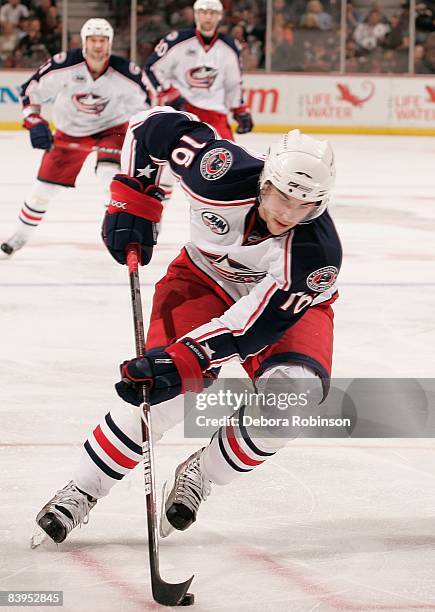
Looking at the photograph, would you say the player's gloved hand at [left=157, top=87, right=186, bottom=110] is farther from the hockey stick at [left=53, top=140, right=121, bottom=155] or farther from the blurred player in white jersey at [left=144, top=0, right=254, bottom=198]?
the hockey stick at [left=53, top=140, right=121, bottom=155]

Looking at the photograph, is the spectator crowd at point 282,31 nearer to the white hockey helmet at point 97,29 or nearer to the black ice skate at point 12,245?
the white hockey helmet at point 97,29

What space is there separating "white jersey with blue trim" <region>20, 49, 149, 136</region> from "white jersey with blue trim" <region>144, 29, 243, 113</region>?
1576 millimetres

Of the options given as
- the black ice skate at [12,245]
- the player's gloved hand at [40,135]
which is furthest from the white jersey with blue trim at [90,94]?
the black ice skate at [12,245]

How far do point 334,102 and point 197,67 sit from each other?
15.4ft

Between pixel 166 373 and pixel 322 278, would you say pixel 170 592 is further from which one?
pixel 322 278

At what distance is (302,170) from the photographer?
7.79 ft

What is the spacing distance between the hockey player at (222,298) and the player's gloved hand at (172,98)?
5.43 meters

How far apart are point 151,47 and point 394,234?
706cm

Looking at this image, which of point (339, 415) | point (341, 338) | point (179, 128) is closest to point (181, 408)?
point (179, 128)

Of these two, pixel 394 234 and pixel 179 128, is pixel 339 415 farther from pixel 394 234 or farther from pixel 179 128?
pixel 394 234

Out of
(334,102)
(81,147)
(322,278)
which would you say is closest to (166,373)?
(322,278)

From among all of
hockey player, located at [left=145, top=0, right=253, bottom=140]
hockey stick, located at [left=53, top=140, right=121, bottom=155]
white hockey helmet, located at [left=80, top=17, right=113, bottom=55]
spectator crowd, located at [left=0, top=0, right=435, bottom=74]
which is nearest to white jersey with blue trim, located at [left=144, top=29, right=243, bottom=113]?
hockey player, located at [left=145, top=0, right=253, bottom=140]

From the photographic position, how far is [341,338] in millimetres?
4297

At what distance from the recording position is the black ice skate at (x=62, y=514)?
2414 mm
